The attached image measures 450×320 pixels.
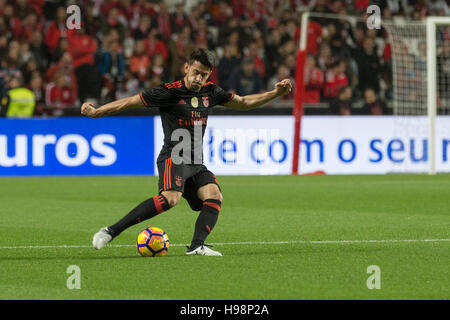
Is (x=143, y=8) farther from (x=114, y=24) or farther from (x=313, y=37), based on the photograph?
(x=313, y=37)

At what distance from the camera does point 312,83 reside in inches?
816

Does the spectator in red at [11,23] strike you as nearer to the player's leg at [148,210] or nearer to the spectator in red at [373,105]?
the spectator in red at [373,105]

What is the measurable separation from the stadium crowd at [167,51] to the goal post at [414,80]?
665mm

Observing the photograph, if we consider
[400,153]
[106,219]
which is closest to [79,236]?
[106,219]

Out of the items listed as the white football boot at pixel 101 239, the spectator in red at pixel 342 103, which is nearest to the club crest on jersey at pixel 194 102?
the white football boot at pixel 101 239

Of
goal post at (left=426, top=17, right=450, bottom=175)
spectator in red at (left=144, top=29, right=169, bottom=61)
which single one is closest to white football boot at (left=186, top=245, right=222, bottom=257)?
goal post at (left=426, top=17, right=450, bottom=175)

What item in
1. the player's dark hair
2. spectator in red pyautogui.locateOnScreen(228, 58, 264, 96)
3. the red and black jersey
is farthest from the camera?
spectator in red pyautogui.locateOnScreen(228, 58, 264, 96)

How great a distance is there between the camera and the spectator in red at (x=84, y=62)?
65.9ft

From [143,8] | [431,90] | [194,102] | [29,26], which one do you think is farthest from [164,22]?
[194,102]

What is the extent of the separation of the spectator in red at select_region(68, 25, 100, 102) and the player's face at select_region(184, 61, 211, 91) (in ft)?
39.8

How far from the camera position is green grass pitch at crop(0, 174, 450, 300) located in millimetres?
6457

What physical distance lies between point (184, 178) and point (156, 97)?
2.27 ft

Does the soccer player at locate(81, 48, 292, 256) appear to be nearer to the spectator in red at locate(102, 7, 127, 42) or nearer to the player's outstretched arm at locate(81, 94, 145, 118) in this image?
the player's outstretched arm at locate(81, 94, 145, 118)

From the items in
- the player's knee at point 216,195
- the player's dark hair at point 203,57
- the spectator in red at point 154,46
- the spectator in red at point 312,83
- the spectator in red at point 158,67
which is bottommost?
the player's knee at point 216,195
